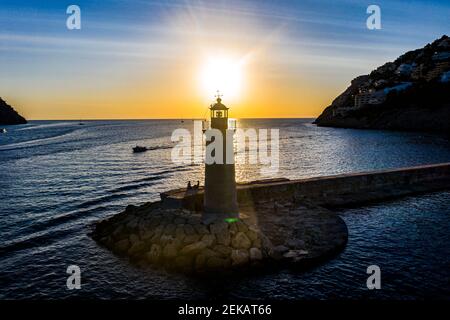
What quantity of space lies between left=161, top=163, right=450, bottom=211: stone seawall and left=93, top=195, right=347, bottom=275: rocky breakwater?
8.14 feet

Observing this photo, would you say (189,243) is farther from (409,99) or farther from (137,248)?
(409,99)

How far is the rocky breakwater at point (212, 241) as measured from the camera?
16.0 meters

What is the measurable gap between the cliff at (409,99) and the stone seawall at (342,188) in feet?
274

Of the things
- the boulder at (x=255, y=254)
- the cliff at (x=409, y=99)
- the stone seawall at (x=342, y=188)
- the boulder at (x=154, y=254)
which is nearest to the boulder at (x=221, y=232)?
the boulder at (x=255, y=254)

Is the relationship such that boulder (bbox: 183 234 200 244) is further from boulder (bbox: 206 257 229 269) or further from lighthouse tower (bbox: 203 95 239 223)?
boulder (bbox: 206 257 229 269)

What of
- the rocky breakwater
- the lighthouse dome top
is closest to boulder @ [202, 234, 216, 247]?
the rocky breakwater

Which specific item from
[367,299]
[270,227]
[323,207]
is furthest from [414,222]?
[367,299]

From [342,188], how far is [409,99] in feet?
357

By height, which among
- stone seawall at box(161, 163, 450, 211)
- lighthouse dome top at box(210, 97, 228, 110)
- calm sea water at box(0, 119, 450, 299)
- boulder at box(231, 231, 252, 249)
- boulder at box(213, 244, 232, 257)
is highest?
lighthouse dome top at box(210, 97, 228, 110)

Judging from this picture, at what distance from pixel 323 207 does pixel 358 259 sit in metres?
8.43

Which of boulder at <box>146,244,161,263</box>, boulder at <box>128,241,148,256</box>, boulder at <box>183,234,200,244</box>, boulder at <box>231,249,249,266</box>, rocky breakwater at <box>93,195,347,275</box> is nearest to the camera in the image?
boulder at <box>231,249,249,266</box>

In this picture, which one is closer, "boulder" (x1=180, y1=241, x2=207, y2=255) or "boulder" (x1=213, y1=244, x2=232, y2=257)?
"boulder" (x1=213, y1=244, x2=232, y2=257)

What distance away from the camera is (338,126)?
162 metres

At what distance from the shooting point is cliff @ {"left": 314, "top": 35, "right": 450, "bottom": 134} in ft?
364
